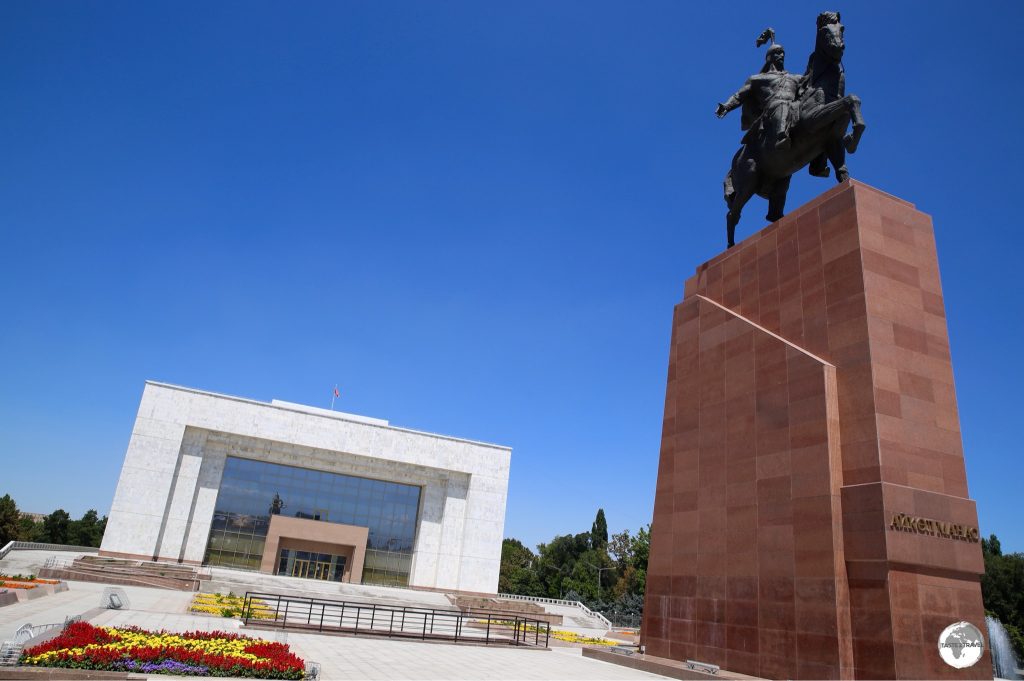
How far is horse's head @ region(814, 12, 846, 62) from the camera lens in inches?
475

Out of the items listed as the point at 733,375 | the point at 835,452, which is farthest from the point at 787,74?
the point at 835,452

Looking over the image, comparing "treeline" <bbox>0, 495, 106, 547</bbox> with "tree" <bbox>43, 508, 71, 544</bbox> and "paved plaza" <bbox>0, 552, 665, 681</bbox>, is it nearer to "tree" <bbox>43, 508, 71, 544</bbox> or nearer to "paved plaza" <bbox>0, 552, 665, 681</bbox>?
"tree" <bbox>43, 508, 71, 544</bbox>

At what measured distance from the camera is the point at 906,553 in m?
8.82

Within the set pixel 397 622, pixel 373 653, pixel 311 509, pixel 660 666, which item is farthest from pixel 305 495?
pixel 660 666

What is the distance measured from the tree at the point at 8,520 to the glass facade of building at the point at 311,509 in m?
23.8

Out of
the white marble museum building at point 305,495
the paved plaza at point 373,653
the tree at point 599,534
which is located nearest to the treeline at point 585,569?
the tree at point 599,534

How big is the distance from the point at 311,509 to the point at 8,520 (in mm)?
28133

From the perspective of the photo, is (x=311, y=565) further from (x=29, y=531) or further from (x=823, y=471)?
(x=29, y=531)

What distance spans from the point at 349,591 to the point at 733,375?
1094 inches

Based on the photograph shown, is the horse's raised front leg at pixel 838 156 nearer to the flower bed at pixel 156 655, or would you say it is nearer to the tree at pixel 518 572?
the flower bed at pixel 156 655

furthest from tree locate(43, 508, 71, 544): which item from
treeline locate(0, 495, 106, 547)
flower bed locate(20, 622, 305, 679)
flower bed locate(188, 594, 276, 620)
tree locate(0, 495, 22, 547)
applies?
flower bed locate(20, 622, 305, 679)

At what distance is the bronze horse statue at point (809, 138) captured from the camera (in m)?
12.1

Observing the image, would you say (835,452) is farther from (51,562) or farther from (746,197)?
(51,562)

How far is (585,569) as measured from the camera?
7219 cm
